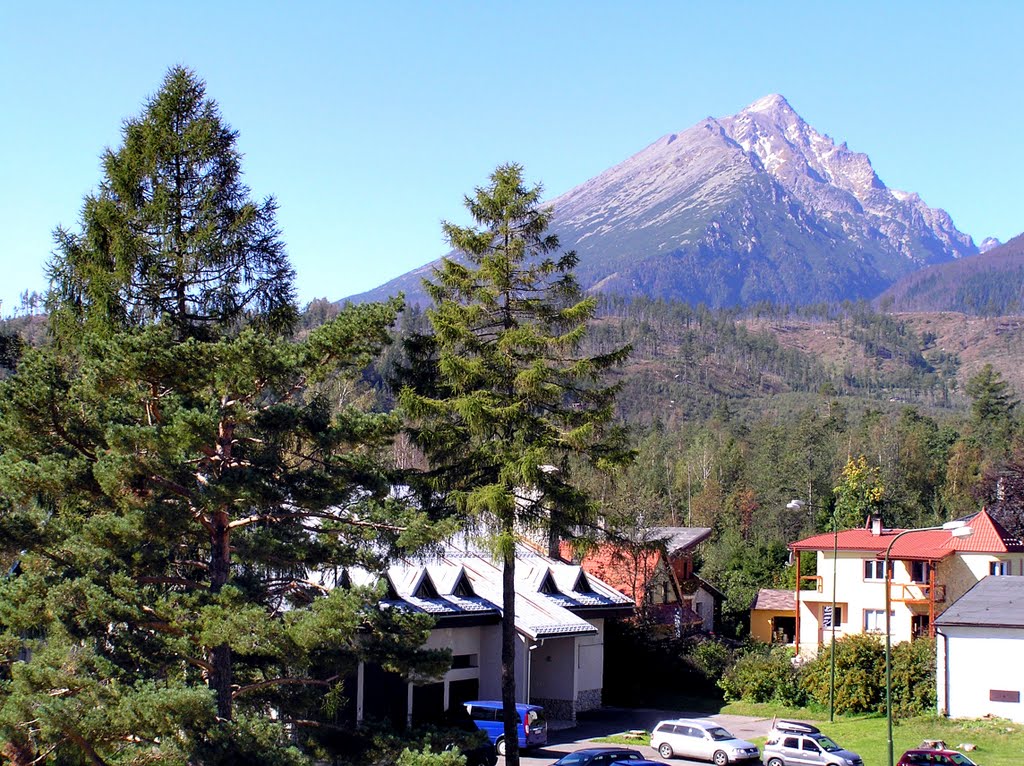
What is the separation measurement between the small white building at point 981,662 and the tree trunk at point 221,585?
2638 centimetres

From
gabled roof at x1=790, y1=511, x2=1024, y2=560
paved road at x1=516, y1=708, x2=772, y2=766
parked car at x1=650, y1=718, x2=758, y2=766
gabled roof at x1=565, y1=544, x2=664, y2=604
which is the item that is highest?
gabled roof at x1=790, y1=511, x2=1024, y2=560

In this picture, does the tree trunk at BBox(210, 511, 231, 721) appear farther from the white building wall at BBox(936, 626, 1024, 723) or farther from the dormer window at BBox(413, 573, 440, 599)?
the white building wall at BBox(936, 626, 1024, 723)

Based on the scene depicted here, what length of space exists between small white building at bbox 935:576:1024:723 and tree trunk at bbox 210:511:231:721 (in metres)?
26.4

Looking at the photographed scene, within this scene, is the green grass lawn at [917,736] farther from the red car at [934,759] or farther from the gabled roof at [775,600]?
the gabled roof at [775,600]

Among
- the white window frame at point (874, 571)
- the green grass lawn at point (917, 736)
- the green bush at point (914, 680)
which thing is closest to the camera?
the green grass lawn at point (917, 736)

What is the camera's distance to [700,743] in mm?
28406

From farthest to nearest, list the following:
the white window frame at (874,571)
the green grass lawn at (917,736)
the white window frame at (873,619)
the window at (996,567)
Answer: the white window frame at (874,571) < the white window frame at (873,619) < the window at (996,567) < the green grass lawn at (917,736)

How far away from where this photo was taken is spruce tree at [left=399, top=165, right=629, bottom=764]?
899 inches

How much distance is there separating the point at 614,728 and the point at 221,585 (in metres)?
19.8

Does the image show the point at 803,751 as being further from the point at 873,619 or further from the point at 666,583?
the point at 666,583

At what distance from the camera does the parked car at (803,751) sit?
88.4 ft

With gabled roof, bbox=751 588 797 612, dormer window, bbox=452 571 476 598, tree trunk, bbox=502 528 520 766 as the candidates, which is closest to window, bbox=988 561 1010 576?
gabled roof, bbox=751 588 797 612

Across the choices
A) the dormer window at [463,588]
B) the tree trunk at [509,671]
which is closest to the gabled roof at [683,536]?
the dormer window at [463,588]

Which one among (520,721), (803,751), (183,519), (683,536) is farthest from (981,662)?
(183,519)
